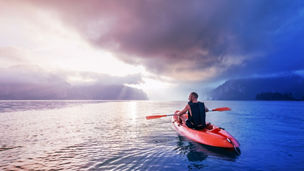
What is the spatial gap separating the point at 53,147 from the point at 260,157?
1175cm

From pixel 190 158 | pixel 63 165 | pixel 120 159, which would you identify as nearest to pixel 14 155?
pixel 63 165

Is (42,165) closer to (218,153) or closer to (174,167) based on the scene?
(174,167)

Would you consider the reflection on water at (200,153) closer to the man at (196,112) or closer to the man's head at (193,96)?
the man at (196,112)

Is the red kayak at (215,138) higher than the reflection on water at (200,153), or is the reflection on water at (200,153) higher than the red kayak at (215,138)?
the red kayak at (215,138)

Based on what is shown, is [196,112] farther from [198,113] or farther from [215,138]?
[215,138]

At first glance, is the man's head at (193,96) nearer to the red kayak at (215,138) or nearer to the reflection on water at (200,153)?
the red kayak at (215,138)

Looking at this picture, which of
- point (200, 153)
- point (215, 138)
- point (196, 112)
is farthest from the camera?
point (196, 112)

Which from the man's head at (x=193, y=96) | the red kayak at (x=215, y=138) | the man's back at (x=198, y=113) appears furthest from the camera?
the man's head at (x=193, y=96)

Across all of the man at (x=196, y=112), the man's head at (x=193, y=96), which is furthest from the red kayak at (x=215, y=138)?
the man's head at (x=193, y=96)

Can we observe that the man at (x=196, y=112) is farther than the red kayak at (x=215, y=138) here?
Yes

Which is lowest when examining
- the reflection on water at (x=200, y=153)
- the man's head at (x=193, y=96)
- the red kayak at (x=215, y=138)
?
the reflection on water at (x=200, y=153)

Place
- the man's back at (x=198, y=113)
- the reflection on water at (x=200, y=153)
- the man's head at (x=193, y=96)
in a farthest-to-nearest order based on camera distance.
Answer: the man's head at (x=193, y=96) → the man's back at (x=198, y=113) → the reflection on water at (x=200, y=153)

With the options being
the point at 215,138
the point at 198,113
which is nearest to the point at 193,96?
the point at 198,113

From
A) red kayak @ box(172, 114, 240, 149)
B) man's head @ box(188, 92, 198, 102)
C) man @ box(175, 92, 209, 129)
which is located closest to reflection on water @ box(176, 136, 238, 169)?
red kayak @ box(172, 114, 240, 149)
